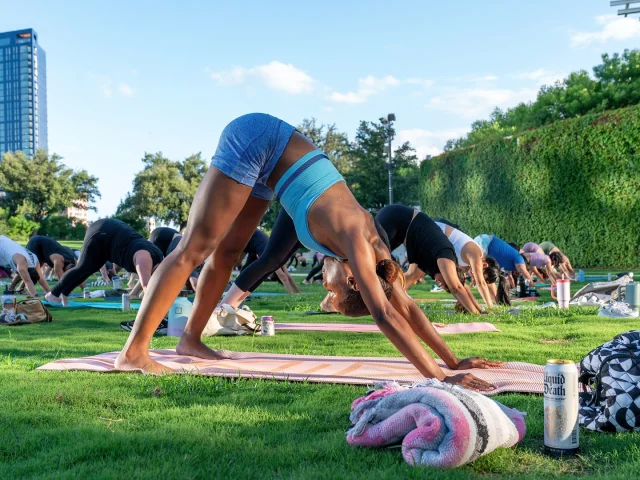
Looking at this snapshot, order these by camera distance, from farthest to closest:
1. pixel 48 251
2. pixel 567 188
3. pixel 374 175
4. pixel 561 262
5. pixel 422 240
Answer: pixel 374 175 → pixel 567 188 → pixel 561 262 → pixel 48 251 → pixel 422 240

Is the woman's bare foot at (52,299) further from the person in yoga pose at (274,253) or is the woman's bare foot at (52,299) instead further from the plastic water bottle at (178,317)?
the person in yoga pose at (274,253)

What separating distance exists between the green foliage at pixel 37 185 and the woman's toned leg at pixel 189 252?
5315 cm

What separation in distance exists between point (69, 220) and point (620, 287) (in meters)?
52.7

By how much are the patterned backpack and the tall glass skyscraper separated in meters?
150

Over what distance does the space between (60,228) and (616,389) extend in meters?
55.2

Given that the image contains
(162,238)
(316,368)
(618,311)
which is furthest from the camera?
(162,238)

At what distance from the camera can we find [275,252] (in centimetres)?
639

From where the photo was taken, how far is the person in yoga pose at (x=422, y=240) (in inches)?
305

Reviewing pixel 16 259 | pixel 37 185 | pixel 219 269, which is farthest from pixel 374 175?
pixel 219 269

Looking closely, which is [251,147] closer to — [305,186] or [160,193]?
[305,186]

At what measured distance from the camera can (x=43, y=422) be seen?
288cm

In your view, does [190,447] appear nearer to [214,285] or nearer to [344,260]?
[344,260]

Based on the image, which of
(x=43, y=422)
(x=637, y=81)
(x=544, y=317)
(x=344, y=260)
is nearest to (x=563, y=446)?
(x=344, y=260)

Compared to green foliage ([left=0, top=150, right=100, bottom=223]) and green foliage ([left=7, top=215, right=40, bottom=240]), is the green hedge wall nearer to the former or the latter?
green foliage ([left=7, top=215, right=40, bottom=240])
